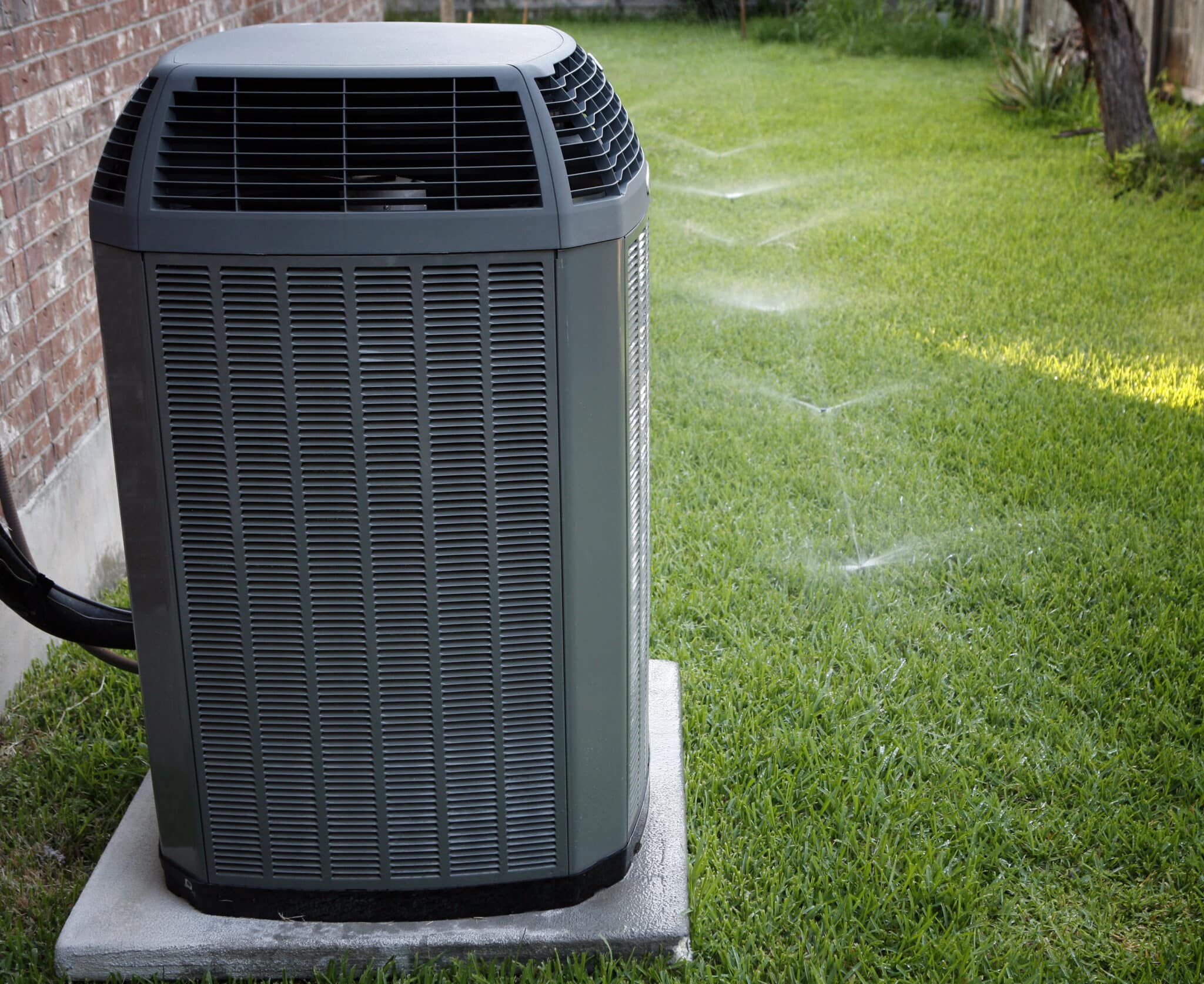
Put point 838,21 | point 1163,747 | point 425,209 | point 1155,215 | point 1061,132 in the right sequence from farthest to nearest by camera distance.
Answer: point 838,21 → point 1061,132 → point 1155,215 → point 1163,747 → point 425,209

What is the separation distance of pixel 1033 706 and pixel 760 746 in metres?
0.59

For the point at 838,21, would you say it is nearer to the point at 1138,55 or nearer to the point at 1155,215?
the point at 1138,55

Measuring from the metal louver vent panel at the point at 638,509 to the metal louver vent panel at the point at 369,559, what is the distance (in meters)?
0.14

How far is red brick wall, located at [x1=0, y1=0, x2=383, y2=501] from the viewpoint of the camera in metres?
2.49

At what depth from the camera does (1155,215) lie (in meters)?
6.00

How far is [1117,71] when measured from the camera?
6.74 metres

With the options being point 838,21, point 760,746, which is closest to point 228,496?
point 760,746

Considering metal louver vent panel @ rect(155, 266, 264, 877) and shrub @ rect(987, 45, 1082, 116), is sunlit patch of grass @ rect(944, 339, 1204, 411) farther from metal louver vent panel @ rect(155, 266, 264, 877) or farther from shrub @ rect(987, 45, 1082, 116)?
shrub @ rect(987, 45, 1082, 116)

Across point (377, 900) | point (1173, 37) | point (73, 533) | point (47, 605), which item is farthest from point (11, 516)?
point (1173, 37)

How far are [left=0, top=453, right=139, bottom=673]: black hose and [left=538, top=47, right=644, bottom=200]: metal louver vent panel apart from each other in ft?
3.45

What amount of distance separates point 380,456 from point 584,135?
0.49 meters

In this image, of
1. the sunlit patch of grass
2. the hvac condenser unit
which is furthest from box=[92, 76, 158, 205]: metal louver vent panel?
the sunlit patch of grass

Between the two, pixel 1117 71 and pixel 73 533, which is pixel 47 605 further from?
pixel 1117 71

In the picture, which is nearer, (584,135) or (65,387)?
(584,135)
